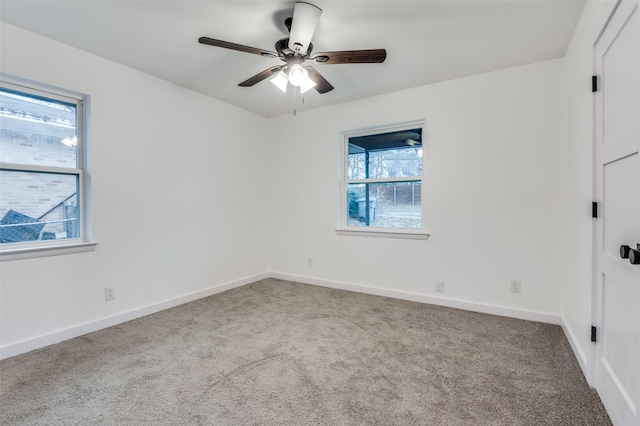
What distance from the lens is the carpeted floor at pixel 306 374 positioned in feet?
5.09

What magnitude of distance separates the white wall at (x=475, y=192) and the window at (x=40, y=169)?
2.57 m

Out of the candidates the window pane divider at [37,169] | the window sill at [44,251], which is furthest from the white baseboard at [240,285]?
the window pane divider at [37,169]

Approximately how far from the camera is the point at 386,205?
12.0 feet

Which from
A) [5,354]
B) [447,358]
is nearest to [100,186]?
[5,354]

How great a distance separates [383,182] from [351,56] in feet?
6.05

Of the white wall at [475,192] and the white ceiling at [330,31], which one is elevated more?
the white ceiling at [330,31]

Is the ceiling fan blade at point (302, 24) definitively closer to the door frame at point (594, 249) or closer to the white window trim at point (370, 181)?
the door frame at point (594, 249)

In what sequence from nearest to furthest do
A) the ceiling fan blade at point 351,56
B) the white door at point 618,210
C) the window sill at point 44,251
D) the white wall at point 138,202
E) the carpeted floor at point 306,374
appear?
the white door at point 618,210 → the carpeted floor at point 306,374 → the ceiling fan blade at point 351,56 → the window sill at point 44,251 → the white wall at point 138,202

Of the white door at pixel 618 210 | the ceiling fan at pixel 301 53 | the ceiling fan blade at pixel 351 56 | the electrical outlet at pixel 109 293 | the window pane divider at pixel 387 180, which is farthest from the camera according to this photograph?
the window pane divider at pixel 387 180

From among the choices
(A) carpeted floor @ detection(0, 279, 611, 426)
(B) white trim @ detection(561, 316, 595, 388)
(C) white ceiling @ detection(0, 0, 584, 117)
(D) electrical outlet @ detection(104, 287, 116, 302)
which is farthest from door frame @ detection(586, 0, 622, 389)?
(D) electrical outlet @ detection(104, 287, 116, 302)

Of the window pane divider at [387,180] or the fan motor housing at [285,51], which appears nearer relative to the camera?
the fan motor housing at [285,51]

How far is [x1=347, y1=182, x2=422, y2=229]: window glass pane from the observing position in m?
3.44

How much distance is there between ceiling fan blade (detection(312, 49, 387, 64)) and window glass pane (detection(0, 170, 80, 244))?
234 cm

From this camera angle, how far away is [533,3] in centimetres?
192
